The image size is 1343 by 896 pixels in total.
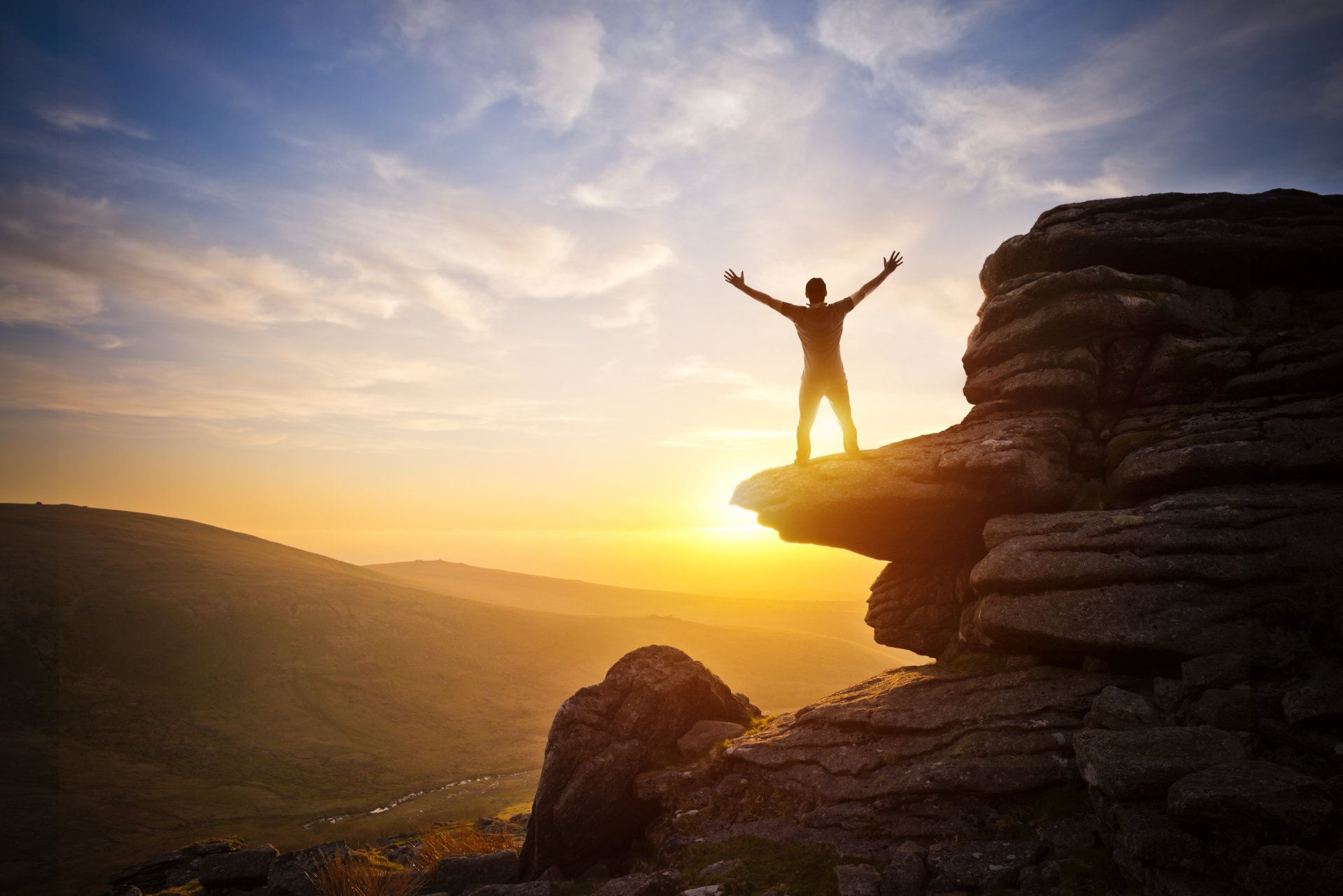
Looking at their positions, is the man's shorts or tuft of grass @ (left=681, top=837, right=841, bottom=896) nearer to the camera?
tuft of grass @ (left=681, top=837, right=841, bottom=896)

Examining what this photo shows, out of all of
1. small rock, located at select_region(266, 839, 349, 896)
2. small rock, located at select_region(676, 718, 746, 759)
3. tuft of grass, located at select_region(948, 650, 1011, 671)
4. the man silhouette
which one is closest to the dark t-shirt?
the man silhouette

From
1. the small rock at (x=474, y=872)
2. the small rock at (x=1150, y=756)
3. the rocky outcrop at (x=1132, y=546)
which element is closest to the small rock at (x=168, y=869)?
the small rock at (x=474, y=872)

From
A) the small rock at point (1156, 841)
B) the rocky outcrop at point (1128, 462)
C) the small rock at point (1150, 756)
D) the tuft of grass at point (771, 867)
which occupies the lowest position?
the tuft of grass at point (771, 867)

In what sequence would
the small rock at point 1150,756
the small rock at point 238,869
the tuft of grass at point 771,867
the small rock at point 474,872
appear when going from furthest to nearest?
1. the small rock at point 238,869
2. the small rock at point 474,872
3. the tuft of grass at point 771,867
4. the small rock at point 1150,756

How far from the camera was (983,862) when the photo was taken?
10.3 metres

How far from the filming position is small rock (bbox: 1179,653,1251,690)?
10.8 m

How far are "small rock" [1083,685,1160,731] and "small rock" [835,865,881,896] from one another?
16.3ft

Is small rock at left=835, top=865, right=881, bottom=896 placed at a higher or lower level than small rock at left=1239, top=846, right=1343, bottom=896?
lower

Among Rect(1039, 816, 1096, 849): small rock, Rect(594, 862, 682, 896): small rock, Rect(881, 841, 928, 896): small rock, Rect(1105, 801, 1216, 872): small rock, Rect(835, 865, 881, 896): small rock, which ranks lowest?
Rect(594, 862, 682, 896): small rock

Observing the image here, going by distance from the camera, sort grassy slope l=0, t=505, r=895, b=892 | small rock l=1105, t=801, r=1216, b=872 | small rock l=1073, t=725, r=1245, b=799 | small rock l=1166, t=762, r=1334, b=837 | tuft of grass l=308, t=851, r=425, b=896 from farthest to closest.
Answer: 1. grassy slope l=0, t=505, r=895, b=892
2. tuft of grass l=308, t=851, r=425, b=896
3. small rock l=1073, t=725, r=1245, b=799
4. small rock l=1105, t=801, r=1216, b=872
5. small rock l=1166, t=762, r=1334, b=837

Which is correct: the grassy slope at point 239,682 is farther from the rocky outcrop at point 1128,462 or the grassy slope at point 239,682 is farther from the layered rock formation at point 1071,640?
the rocky outcrop at point 1128,462

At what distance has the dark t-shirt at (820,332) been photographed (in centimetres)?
1655

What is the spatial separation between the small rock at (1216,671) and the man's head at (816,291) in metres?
10.9

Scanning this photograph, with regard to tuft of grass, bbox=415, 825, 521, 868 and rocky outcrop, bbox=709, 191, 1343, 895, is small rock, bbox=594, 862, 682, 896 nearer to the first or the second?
rocky outcrop, bbox=709, 191, 1343, 895
